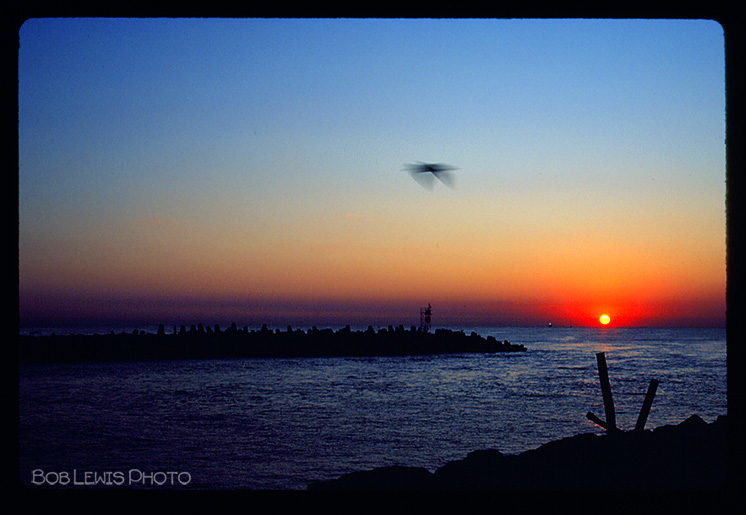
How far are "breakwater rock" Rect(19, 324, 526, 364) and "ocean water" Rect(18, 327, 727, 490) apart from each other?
386 cm

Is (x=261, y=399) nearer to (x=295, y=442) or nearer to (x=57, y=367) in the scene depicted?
(x=295, y=442)

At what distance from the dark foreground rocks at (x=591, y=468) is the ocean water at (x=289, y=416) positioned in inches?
170

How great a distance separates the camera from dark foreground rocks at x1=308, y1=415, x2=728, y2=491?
7.72m

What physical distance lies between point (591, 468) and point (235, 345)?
43.9m

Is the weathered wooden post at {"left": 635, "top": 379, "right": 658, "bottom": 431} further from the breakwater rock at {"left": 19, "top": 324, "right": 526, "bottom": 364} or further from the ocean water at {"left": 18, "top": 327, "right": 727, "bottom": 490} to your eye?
the breakwater rock at {"left": 19, "top": 324, "right": 526, "bottom": 364}

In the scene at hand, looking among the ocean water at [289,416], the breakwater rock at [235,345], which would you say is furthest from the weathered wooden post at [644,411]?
the breakwater rock at [235,345]

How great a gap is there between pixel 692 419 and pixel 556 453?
12.2 ft

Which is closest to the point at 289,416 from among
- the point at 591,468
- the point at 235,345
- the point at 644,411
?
the point at 644,411

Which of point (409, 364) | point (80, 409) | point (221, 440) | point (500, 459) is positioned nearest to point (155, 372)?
point (80, 409)

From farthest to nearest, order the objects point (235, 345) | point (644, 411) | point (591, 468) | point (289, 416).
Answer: point (235, 345), point (289, 416), point (644, 411), point (591, 468)

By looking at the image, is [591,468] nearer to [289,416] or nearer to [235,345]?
[289,416]

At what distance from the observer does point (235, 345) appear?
49656mm
